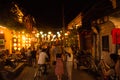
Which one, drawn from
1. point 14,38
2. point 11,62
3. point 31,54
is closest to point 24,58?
point 31,54

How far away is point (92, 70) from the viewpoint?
21.6 meters

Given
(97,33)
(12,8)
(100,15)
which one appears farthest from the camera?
(97,33)

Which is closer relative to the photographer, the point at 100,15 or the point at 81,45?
the point at 100,15

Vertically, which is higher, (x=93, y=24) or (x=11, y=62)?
(x=93, y=24)

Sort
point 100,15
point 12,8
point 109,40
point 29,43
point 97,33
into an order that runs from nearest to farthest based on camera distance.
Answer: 1. point 12,8
2. point 109,40
3. point 100,15
4. point 97,33
5. point 29,43

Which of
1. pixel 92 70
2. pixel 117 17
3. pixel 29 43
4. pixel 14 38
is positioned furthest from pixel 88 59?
pixel 29 43

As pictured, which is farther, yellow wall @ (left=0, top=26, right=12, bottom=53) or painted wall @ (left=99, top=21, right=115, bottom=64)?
yellow wall @ (left=0, top=26, right=12, bottom=53)

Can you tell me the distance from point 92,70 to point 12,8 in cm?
814

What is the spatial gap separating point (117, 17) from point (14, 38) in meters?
19.8

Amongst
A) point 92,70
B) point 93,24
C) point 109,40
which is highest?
point 93,24

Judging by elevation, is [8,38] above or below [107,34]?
below

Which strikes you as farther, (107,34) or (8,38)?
(8,38)

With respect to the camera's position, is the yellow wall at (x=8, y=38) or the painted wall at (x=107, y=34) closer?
the painted wall at (x=107, y=34)

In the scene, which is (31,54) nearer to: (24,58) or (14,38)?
(24,58)
